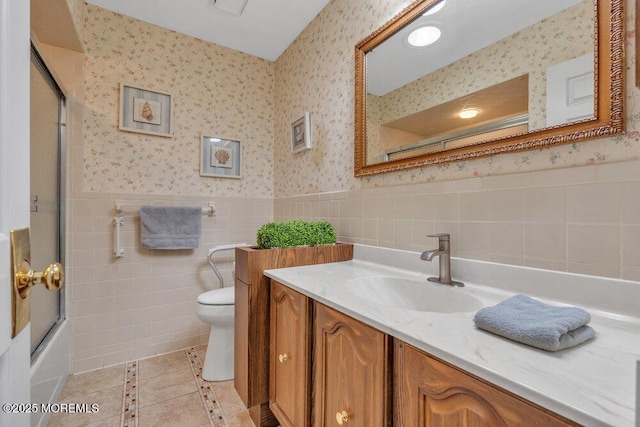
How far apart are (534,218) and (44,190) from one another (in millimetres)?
2207

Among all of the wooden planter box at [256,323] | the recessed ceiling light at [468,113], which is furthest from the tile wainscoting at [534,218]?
the wooden planter box at [256,323]

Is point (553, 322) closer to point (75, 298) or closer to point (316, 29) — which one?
point (316, 29)

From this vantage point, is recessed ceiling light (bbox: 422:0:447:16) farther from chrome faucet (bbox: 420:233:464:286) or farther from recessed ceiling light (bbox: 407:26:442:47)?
chrome faucet (bbox: 420:233:464:286)

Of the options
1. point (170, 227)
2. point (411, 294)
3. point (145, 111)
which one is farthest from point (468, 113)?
point (145, 111)

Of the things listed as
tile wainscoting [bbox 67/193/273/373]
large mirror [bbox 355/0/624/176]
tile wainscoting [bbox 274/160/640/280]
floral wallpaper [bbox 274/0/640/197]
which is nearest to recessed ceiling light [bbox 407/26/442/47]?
large mirror [bbox 355/0/624/176]

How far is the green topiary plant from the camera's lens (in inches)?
51.9

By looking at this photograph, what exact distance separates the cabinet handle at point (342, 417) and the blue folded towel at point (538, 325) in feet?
1.51

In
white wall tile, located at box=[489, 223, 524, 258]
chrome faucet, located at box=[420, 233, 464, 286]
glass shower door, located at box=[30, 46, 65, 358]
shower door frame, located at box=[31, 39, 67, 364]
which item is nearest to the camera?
white wall tile, located at box=[489, 223, 524, 258]

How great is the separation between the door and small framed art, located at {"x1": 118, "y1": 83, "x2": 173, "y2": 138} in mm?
1687

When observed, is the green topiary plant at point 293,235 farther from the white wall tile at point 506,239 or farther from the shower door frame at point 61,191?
the shower door frame at point 61,191

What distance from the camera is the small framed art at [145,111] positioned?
1.90 meters

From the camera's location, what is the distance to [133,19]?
1938 millimetres

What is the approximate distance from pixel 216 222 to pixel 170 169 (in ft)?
1.66

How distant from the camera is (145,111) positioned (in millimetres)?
1959
